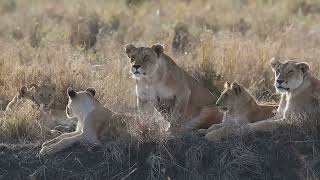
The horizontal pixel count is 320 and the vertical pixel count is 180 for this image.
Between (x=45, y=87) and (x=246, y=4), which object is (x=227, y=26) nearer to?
(x=246, y=4)

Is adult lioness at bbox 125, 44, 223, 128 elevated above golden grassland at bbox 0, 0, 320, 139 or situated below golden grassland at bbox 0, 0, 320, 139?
above

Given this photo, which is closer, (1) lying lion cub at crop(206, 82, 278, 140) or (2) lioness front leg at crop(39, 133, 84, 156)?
(2) lioness front leg at crop(39, 133, 84, 156)

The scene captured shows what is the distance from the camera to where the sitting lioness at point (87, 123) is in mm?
9398

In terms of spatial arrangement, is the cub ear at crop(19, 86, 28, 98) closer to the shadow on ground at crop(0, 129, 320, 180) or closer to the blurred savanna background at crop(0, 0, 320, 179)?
the blurred savanna background at crop(0, 0, 320, 179)

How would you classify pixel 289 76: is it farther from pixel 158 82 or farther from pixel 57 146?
pixel 57 146

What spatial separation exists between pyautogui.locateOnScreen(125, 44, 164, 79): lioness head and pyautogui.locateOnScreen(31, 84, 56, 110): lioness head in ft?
5.27

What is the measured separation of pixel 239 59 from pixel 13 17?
6981 mm

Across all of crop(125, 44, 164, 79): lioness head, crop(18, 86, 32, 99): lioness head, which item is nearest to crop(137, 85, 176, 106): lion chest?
crop(125, 44, 164, 79): lioness head

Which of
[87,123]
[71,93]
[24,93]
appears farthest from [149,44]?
[87,123]

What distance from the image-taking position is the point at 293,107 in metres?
9.50

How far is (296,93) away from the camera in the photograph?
9477mm

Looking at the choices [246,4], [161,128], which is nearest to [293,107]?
[161,128]

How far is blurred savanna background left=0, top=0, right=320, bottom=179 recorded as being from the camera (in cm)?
929

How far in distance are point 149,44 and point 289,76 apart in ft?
16.0
